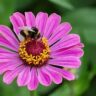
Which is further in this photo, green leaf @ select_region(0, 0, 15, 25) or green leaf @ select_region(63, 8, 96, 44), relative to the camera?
green leaf @ select_region(63, 8, 96, 44)

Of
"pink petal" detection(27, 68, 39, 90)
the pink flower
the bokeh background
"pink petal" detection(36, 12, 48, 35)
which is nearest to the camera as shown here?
"pink petal" detection(27, 68, 39, 90)

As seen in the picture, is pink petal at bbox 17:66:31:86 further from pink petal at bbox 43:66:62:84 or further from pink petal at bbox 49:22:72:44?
pink petal at bbox 49:22:72:44

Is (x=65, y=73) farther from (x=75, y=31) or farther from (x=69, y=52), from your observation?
(x=75, y=31)

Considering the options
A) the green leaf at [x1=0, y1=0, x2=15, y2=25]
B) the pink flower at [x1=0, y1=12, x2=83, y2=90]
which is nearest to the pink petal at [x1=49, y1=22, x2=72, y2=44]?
the pink flower at [x1=0, y1=12, x2=83, y2=90]

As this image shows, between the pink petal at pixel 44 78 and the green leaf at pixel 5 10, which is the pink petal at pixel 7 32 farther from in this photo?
the green leaf at pixel 5 10

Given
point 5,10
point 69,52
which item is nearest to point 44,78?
point 69,52
